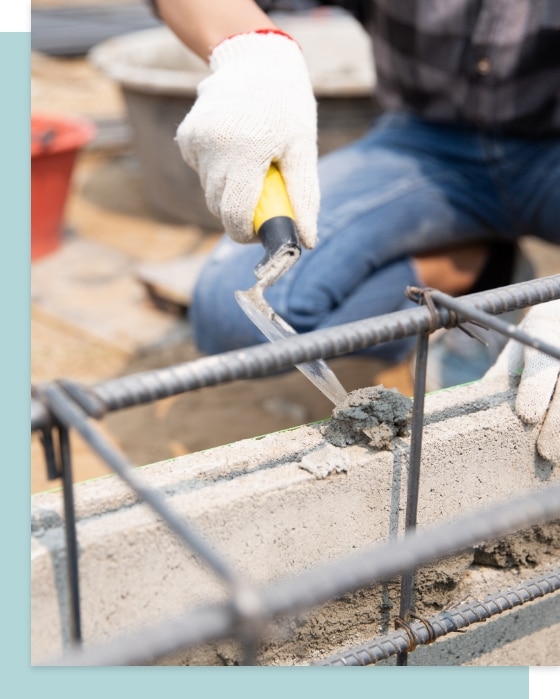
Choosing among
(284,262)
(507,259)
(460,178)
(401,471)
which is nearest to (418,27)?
(460,178)

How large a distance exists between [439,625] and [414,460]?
270 mm

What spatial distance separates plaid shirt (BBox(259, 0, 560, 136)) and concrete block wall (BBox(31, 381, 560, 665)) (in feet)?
3.70

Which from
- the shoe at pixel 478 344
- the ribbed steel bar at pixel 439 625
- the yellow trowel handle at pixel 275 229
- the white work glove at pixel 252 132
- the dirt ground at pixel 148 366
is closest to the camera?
the ribbed steel bar at pixel 439 625

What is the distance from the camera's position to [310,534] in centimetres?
136

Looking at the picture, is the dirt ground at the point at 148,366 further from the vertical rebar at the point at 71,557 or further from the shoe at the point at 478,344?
the vertical rebar at the point at 71,557

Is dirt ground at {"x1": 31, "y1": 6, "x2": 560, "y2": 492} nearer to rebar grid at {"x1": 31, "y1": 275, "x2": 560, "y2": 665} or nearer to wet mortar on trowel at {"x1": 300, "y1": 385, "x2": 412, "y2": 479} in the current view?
wet mortar on trowel at {"x1": 300, "y1": 385, "x2": 412, "y2": 479}

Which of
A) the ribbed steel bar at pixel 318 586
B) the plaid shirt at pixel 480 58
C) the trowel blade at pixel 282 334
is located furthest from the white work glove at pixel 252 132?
the ribbed steel bar at pixel 318 586

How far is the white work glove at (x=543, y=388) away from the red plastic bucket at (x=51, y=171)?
3.06 metres

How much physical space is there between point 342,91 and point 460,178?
1759mm

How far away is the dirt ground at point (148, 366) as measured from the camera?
9.44ft

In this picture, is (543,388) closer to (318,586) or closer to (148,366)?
(318,586)

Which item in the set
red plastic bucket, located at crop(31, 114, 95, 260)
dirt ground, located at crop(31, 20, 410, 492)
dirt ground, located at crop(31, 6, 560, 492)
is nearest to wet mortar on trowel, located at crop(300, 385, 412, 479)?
dirt ground, located at crop(31, 6, 560, 492)

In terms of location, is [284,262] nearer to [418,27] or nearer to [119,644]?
[119,644]

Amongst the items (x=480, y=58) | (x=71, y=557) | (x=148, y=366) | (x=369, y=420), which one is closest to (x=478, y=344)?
(x=480, y=58)
